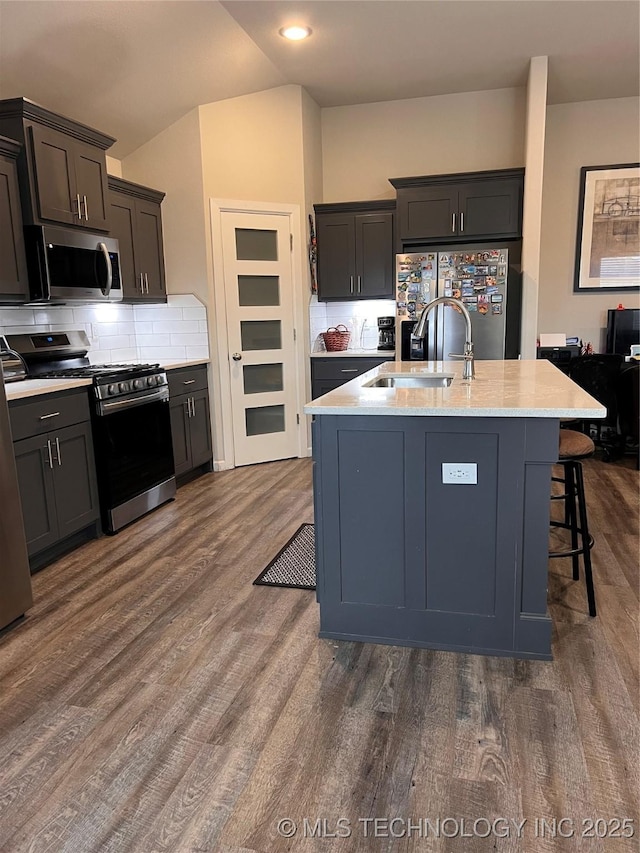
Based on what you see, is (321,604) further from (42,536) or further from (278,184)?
(278,184)

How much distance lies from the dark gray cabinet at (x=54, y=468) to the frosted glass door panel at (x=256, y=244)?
6.89 feet

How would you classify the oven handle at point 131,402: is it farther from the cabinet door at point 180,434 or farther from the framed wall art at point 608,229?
the framed wall art at point 608,229

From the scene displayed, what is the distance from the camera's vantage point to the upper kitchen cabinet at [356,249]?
517 centimetres

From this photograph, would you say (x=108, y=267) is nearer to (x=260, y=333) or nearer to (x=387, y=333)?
(x=260, y=333)

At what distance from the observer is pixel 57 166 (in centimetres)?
330

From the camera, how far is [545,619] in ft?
6.70

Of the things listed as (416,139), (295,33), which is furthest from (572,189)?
(295,33)

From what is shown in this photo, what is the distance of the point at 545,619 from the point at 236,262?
3.66 metres

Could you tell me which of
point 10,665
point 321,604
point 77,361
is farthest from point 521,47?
point 10,665

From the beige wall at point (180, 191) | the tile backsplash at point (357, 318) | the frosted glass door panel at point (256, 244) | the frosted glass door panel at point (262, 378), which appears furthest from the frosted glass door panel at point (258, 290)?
the tile backsplash at point (357, 318)

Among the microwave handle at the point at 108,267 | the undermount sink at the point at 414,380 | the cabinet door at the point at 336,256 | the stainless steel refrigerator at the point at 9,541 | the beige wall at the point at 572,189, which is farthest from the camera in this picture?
the cabinet door at the point at 336,256

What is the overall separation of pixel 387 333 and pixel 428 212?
3.53 feet

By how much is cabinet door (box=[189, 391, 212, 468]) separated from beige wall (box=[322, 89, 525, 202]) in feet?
7.95

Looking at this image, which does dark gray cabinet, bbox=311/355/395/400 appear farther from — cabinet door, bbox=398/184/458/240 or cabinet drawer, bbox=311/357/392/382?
cabinet door, bbox=398/184/458/240
